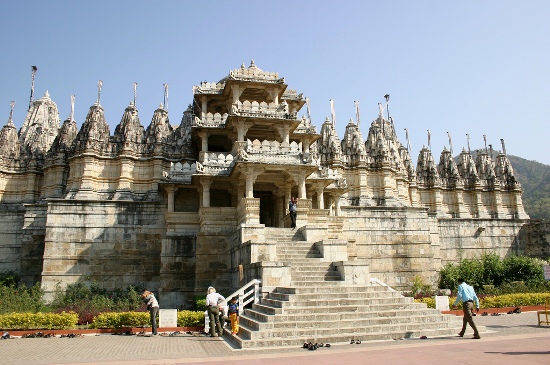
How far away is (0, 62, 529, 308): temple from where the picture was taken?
816 inches

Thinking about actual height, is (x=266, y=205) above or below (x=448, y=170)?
below

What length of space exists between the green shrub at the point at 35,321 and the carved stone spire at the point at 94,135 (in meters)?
14.9

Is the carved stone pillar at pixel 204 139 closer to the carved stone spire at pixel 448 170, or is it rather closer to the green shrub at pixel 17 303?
the green shrub at pixel 17 303

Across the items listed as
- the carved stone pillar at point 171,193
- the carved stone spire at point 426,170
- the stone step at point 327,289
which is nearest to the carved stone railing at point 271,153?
the carved stone pillar at point 171,193

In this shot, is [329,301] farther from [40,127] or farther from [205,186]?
[40,127]

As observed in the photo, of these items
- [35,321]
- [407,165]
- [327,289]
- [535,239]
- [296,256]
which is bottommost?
[35,321]

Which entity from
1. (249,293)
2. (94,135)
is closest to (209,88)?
(94,135)

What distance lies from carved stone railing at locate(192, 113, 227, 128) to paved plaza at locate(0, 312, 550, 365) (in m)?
13.7

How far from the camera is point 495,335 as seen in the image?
12492mm

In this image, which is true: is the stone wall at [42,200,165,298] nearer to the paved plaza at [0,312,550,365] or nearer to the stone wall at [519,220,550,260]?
the paved plaza at [0,312,550,365]

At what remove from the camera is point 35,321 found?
15.1 m

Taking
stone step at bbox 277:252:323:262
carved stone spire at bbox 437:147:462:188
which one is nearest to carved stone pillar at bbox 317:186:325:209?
stone step at bbox 277:252:323:262

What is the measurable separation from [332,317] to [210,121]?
15.4m

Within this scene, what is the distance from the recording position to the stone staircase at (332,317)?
11.7m
